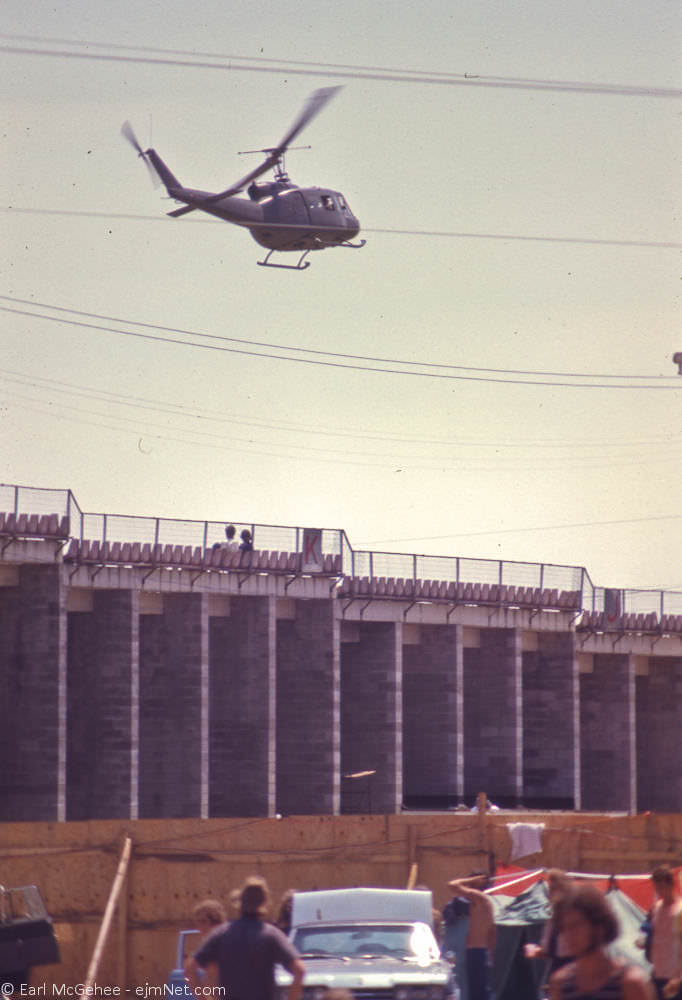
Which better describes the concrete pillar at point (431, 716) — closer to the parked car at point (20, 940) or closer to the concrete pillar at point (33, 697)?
the concrete pillar at point (33, 697)

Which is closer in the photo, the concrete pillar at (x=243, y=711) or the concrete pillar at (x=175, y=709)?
the concrete pillar at (x=175, y=709)

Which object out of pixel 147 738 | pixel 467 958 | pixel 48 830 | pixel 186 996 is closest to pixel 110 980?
pixel 48 830

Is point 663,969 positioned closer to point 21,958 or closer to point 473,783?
point 21,958

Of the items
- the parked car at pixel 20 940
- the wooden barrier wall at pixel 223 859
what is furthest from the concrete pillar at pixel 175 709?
the parked car at pixel 20 940

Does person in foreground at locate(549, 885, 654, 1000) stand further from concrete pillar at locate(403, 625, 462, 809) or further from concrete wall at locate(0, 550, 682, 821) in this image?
concrete pillar at locate(403, 625, 462, 809)

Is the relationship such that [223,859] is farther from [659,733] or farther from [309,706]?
[659,733]

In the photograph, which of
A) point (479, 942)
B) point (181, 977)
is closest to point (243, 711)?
point (181, 977)
